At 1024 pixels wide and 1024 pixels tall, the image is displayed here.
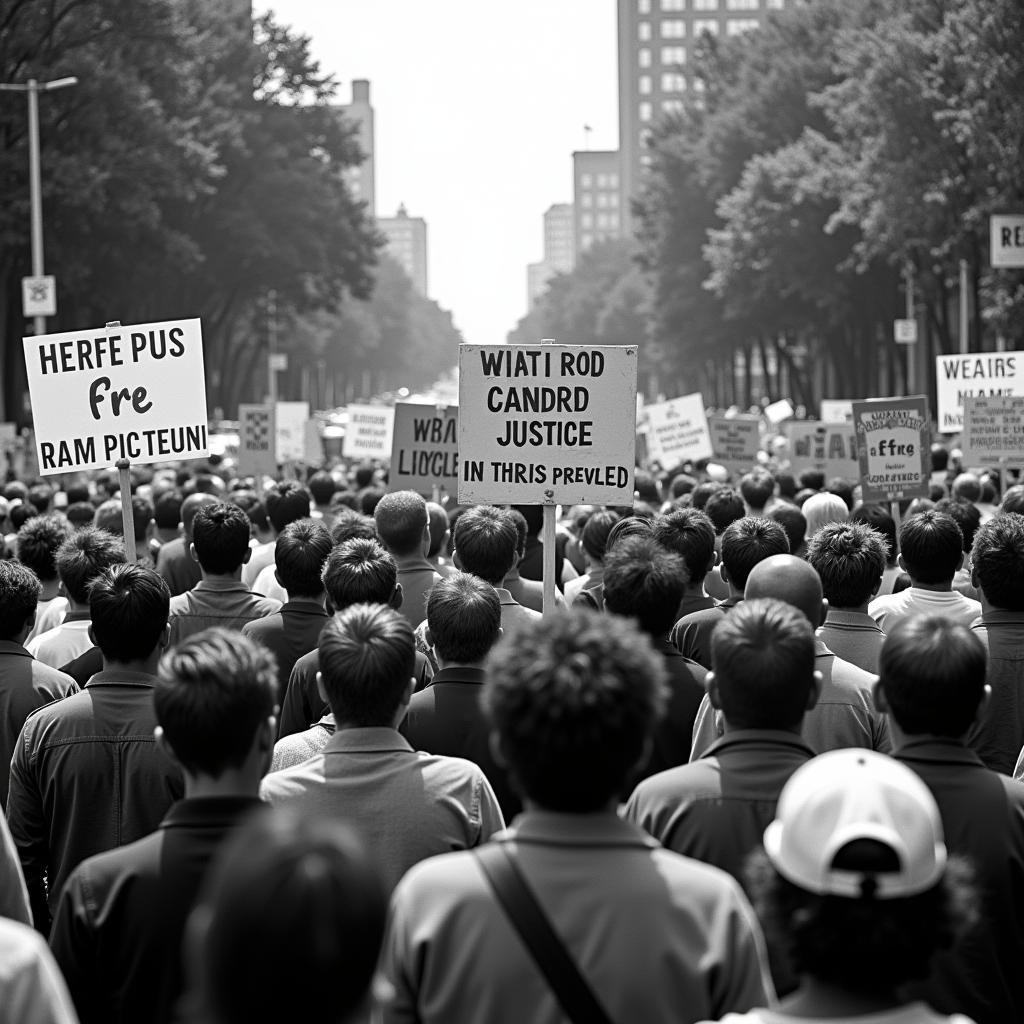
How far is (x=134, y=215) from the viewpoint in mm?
39219

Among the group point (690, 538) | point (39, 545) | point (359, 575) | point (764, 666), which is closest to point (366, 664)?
point (764, 666)

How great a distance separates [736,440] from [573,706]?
58.0ft

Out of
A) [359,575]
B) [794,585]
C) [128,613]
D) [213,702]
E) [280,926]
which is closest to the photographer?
[280,926]

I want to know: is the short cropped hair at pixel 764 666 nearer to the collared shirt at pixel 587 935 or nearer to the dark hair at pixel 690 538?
the collared shirt at pixel 587 935

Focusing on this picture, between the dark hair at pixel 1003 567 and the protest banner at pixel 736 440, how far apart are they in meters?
14.0

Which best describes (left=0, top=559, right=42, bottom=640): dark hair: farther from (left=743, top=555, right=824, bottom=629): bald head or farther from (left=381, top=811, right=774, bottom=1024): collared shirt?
(left=381, top=811, right=774, bottom=1024): collared shirt

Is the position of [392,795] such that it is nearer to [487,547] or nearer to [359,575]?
[359,575]

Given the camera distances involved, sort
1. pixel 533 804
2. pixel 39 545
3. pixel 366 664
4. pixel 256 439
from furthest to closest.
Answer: pixel 256 439 → pixel 39 545 → pixel 366 664 → pixel 533 804

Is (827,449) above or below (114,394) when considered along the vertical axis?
below

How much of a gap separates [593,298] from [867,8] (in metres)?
80.5

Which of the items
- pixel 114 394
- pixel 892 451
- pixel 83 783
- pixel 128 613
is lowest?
pixel 83 783

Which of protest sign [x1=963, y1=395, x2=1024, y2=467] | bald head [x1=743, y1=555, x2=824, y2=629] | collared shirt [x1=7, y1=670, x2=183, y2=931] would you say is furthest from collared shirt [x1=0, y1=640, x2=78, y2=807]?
protest sign [x1=963, y1=395, x2=1024, y2=467]

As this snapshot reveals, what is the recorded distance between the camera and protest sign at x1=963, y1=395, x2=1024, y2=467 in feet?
48.2

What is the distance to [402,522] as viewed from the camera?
8484 mm
